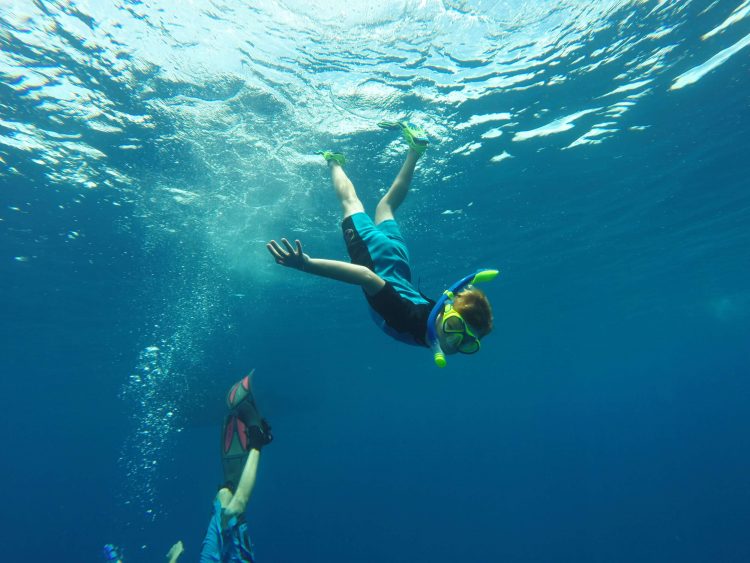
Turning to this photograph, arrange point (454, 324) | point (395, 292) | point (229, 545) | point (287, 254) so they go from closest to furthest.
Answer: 1. point (287, 254)
2. point (454, 324)
3. point (395, 292)
4. point (229, 545)

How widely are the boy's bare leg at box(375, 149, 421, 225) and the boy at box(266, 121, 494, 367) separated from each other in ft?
0.78

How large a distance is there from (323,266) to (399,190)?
2.73 m

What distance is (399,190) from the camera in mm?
5832

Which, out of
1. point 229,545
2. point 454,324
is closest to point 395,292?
point 454,324

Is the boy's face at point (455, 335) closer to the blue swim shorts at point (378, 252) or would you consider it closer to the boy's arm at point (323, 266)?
the boy's arm at point (323, 266)

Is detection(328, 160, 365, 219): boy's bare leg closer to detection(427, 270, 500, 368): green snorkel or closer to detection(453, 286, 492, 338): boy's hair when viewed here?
detection(427, 270, 500, 368): green snorkel

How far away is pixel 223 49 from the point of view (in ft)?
27.2

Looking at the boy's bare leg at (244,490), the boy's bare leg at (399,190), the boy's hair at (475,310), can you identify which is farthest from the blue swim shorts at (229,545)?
the boy's bare leg at (399,190)

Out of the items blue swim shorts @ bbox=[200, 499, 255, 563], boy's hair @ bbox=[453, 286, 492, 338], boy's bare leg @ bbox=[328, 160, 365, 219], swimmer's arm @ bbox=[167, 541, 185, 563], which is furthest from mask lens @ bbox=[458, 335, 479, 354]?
swimmer's arm @ bbox=[167, 541, 185, 563]

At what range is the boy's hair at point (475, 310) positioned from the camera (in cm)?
370

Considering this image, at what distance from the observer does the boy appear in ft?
11.8

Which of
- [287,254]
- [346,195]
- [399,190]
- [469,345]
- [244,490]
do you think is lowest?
[244,490]

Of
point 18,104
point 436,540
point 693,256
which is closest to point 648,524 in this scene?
point 436,540

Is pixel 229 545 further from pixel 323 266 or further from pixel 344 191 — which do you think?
pixel 344 191
